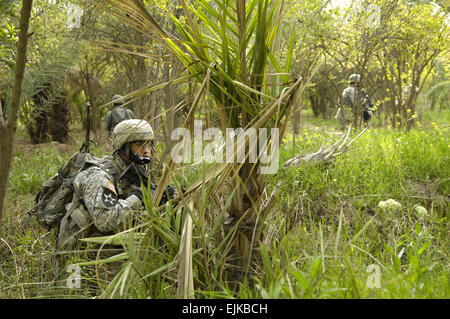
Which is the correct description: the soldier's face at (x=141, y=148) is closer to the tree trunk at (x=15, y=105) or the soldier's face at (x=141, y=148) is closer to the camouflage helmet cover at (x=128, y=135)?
the camouflage helmet cover at (x=128, y=135)

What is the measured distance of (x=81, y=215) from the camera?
7.81ft

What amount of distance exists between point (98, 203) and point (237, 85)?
1320 mm

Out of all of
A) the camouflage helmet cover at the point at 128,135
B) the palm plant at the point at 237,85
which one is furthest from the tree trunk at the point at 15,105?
the camouflage helmet cover at the point at 128,135

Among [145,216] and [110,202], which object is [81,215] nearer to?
[110,202]

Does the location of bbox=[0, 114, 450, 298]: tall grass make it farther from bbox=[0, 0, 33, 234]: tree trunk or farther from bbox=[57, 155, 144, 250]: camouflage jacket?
bbox=[0, 0, 33, 234]: tree trunk

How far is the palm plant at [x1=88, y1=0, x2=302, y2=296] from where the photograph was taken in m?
1.31

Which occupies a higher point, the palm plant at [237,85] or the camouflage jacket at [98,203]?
the palm plant at [237,85]

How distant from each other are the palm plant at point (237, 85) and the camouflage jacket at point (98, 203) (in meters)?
0.86

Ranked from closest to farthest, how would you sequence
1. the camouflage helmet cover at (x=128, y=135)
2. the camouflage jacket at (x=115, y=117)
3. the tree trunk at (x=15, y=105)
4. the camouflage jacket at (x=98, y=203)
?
the tree trunk at (x=15, y=105), the camouflage jacket at (x=98, y=203), the camouflage helmet cover at (x=128, y=135), the camouflage jacket at (x=115, y=117)

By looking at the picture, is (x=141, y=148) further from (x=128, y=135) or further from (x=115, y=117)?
(x=115, y=117)

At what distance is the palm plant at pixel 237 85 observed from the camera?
1312mm

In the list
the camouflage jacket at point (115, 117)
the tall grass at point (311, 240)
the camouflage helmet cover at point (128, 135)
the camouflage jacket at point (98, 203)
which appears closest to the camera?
the tall grass at point (311, 240)

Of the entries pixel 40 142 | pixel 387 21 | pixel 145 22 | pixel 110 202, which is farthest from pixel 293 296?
pixel 40 142

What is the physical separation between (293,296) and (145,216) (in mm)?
636
